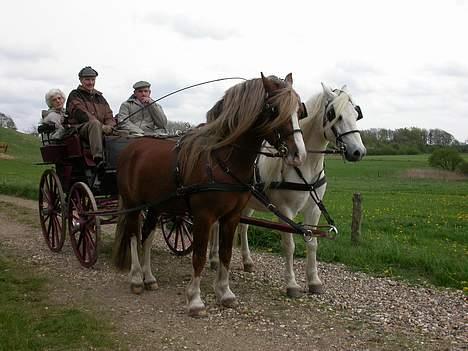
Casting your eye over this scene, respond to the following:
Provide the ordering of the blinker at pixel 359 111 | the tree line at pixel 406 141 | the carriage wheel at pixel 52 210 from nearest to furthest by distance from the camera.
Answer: the blinker at pixel 359 111 → the carriage wheel at pixel 52 210 → the tree line at pixel 406 141

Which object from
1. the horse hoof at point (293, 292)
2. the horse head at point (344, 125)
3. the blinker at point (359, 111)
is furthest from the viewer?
the horse hoof at point (293, 292)

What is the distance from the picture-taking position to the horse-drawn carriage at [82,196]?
7770 millimetres

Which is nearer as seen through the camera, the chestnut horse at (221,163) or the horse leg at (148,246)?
the chestnut horse at (221,163)

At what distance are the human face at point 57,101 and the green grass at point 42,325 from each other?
3.52 meters

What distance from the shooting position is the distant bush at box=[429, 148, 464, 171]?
143 feet

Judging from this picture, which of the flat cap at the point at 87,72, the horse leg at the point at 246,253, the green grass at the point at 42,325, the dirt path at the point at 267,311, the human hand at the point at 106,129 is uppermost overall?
the flat cap at the point at 87,72

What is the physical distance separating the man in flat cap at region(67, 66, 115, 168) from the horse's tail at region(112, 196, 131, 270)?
3.71 feet

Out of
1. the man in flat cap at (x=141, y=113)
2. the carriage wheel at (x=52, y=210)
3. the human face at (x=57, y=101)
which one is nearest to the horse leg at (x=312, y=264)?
the man in flat cap at (x=141, y=113)

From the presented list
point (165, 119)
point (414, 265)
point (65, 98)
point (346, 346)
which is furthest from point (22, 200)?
point (346, 346)

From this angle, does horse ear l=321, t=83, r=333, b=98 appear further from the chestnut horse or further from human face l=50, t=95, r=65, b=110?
human face l=50, t=95, r=65, b=110

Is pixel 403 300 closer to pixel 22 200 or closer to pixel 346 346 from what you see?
pixel 346 346

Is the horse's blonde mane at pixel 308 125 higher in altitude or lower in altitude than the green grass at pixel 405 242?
higher

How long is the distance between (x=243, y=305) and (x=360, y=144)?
2337 mm

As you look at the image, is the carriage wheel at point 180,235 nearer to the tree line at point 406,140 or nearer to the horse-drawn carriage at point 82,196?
the horse-drawn carriage at point 82,196
